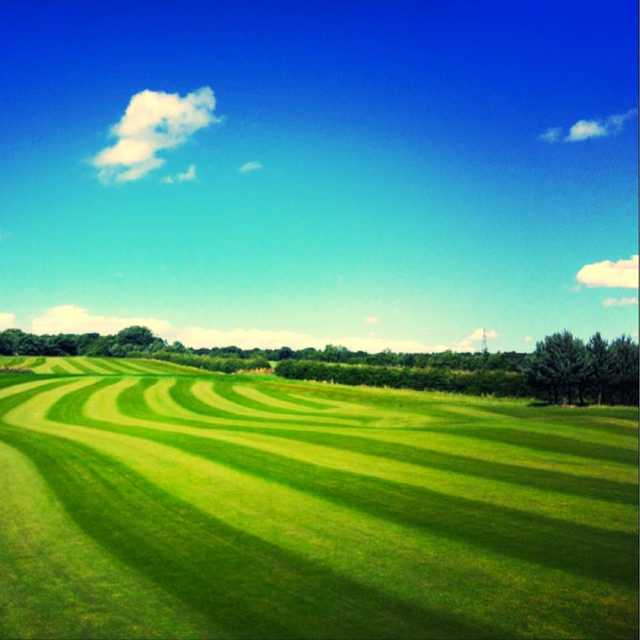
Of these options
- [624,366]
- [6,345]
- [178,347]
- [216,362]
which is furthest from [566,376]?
[178,347]

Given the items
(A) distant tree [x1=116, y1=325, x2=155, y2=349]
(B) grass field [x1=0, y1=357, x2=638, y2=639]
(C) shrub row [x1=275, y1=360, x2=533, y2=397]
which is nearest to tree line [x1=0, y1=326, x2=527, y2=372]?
(A) distant tree [x1=116, y1=325, x2=155, y2=349]

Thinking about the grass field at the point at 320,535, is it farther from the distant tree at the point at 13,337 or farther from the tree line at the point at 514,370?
the distant tree at the point at 13,337

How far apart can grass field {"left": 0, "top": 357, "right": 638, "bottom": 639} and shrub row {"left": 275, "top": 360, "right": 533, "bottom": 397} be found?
46106mm

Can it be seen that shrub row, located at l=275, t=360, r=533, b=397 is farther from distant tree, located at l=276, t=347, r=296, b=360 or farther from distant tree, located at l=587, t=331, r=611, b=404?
distant tree, located at l=276, t=347, r=296, b=360

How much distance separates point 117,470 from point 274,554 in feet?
30.4

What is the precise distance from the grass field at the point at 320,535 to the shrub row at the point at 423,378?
46.1 metres

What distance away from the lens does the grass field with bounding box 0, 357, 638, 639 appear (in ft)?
26.8

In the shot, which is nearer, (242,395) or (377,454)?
(377,454)

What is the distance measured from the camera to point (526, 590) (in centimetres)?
912

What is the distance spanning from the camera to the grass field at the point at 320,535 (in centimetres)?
816

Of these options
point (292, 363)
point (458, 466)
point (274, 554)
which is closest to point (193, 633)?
point (274, 554)

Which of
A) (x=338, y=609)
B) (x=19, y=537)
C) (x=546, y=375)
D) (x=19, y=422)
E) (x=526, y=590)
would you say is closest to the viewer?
(x=338, y=609)

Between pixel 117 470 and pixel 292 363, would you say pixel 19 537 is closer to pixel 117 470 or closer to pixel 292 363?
pixel 117 470

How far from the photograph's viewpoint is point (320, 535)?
11.8 metres
